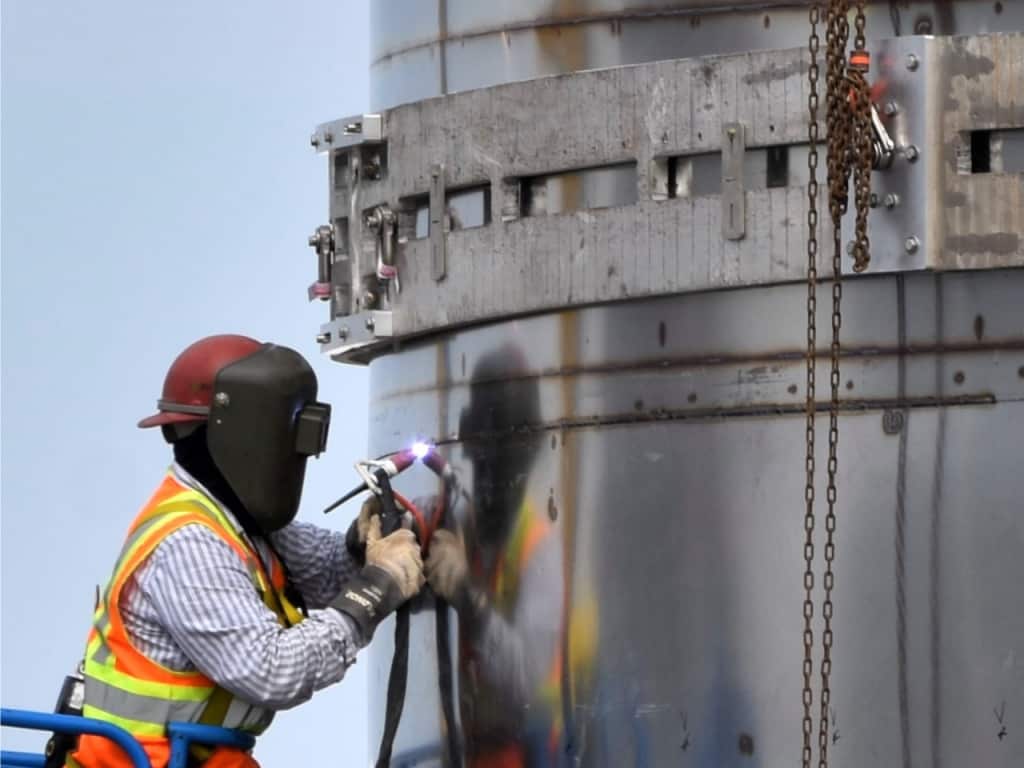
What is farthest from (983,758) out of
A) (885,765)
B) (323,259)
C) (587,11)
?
(323,259)

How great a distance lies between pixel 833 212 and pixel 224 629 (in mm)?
2397

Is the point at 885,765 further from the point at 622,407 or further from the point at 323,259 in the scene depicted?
the point at 323,259

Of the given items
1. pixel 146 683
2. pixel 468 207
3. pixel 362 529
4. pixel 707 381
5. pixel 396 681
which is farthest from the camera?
pixel 396 681

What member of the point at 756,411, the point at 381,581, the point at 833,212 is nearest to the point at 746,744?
the point at 756,411

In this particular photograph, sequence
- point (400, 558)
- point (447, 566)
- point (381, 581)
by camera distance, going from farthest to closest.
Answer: point (447, 566) → point (400, 558) → point (381, 581)

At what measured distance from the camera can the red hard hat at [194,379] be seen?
319 inches

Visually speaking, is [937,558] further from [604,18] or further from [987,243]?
[604,18]

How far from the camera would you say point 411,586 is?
26.9 ft

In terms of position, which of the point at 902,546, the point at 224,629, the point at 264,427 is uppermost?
the point at 264,427

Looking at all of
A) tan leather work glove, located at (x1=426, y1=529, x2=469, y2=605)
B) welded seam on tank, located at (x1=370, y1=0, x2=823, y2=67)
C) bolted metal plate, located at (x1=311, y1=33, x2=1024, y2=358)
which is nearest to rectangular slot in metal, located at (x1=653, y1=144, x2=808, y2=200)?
bolted metal plate, located at (x1=311, y1=33, x2=1024, y2=358)

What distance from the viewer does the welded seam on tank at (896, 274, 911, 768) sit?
7191mm

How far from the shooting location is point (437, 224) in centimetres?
838

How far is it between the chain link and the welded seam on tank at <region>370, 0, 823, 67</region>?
0.29 metres

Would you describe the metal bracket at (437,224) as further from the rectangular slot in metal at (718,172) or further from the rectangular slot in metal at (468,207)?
the rectangular slot in metal at (718,172)
